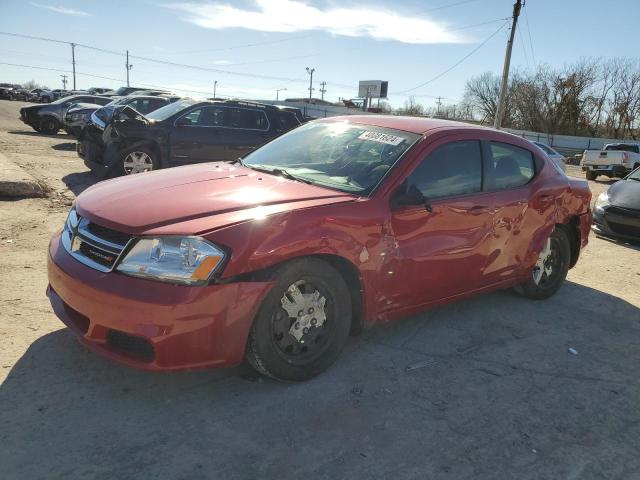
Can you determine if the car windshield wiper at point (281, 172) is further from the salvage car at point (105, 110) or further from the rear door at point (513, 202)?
the salvage car at point (105, 110)

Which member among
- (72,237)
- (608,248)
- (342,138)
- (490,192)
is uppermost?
(342,138)

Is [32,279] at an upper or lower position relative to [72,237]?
lower

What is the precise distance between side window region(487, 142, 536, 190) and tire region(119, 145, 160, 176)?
6.39 meters

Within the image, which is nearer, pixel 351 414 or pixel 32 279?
pixel 351 414

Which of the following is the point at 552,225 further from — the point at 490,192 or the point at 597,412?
the point at 597,412

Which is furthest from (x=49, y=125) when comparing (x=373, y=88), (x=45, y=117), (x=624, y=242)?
(x=373, y=88)

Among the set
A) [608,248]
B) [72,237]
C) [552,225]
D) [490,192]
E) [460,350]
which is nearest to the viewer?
[72,237]

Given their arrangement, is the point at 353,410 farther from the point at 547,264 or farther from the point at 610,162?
the point at 610,162

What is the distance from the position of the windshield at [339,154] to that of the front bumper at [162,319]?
1.15 meters

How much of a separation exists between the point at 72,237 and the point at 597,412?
10.9 ft

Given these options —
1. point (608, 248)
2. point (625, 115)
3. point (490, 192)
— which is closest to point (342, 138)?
point (490, 192)

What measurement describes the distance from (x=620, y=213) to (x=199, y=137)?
700 centimetres

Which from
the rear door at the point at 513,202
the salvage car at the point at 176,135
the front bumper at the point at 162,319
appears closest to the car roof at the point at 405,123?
the rear door at the point at 513,202

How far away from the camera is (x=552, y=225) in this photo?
4945mm
